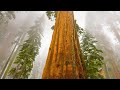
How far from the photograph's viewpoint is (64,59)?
2.77 m

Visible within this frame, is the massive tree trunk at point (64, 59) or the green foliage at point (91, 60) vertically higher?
the massive tree trunk at point (64, 59)

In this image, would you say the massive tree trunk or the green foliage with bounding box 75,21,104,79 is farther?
the green foliage with bounding box 75,21,104,79

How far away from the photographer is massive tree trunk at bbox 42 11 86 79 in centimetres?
248

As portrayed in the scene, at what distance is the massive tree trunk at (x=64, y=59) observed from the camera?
8.14ft

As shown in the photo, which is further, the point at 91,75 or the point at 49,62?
the point at 91,75

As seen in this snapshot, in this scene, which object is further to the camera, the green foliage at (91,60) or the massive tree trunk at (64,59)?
the green foliage at (91,60)

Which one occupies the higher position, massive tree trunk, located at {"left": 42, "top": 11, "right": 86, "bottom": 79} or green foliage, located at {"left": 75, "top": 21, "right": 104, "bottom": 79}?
massive tree trunk, located at {"left": 42, "top": 11, "right": 86, "bottom": 79}

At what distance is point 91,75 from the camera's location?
9.80m

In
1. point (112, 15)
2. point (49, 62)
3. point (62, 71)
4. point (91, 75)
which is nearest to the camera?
point (62, 71)
